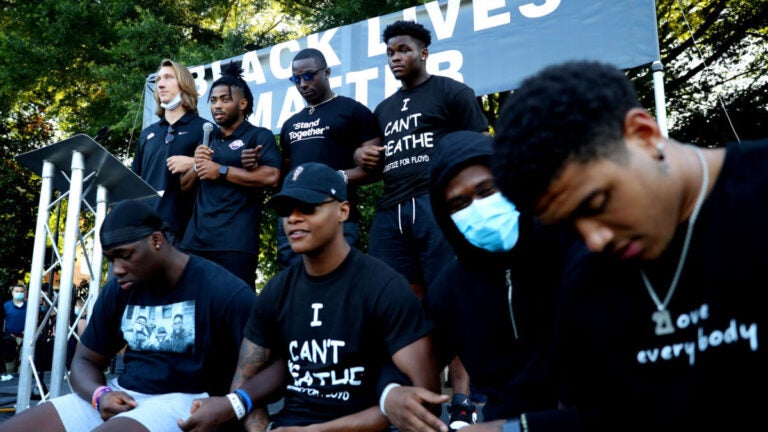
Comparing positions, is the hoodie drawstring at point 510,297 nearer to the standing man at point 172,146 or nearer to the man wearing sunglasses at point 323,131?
the man wearing sunglasses at point 323,131

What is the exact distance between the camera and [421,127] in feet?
13.3

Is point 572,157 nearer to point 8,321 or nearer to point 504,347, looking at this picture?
point 504,347

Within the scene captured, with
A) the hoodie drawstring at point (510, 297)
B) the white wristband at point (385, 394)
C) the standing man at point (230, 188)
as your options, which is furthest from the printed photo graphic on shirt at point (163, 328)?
the hoodie drawstring at point (510, 297)

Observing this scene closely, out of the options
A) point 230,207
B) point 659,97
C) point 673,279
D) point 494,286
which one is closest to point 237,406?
point 494,286

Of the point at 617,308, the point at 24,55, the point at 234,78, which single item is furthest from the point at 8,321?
the point at 617,308

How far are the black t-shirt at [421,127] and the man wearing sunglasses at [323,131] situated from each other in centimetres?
23

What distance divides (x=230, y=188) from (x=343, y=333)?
2.07m

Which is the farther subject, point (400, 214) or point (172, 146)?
point (172, 146)

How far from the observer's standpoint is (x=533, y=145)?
126cm

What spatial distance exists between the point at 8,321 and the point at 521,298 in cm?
1267

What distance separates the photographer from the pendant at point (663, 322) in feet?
4.50

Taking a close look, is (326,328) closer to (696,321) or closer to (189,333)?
(189,333)

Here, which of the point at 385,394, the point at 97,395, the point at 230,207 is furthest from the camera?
the point at 230,207

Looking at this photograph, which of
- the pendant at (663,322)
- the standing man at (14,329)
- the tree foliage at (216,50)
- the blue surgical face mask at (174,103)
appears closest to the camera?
the pendant at (663,322)
